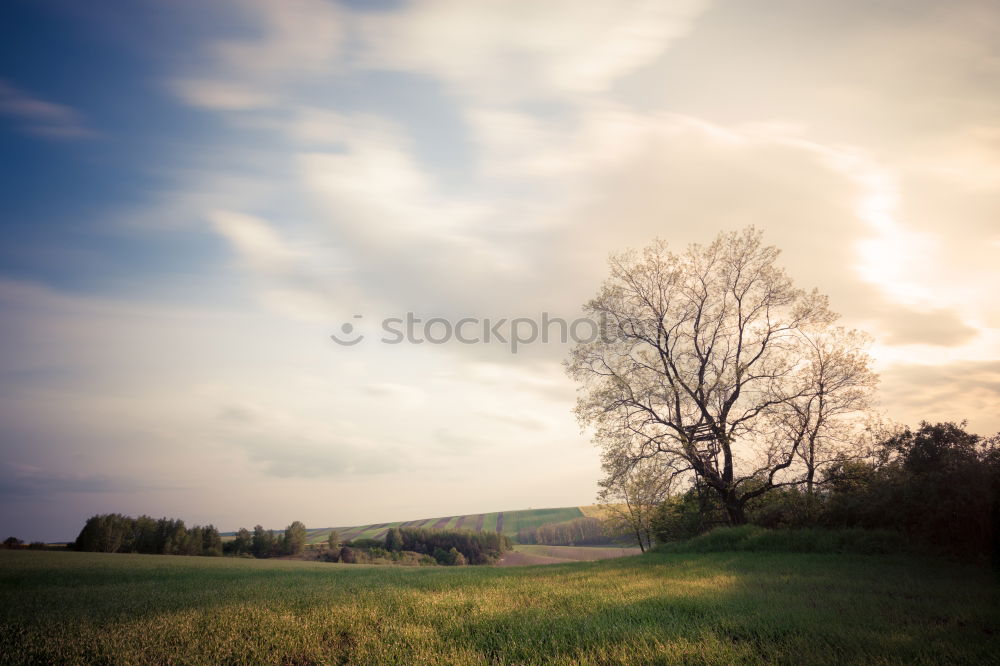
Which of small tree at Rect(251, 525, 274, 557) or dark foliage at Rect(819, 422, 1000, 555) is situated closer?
dark foliage at Rect(819, 422, 1000, 555)

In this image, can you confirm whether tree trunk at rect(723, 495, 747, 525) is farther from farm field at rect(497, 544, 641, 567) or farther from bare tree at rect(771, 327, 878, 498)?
farm field at rect(497, 544, 641, 567)

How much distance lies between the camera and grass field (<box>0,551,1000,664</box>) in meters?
4.17

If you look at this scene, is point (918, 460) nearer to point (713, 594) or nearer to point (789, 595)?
point (789, 595)

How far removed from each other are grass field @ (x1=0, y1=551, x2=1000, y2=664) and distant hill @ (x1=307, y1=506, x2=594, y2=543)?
305 feet

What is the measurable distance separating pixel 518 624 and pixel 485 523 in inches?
4092

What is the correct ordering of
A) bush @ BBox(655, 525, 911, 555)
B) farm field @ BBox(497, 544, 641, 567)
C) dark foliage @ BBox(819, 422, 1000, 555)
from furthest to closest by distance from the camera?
farm field @ BBox(497, 544, 641, 567) → bush @ BBox(655, 525, 911, 555) → dark foliage @ BBox(819, 422, 1000, 555)

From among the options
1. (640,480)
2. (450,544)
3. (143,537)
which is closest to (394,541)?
(450,544)

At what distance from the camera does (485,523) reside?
330 feet

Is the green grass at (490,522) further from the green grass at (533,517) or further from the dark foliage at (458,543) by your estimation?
the dark foliage at (458,543)

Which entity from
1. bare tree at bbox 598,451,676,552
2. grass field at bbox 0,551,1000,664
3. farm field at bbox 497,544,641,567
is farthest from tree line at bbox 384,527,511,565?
grass field at bbox 0,551,1000,664

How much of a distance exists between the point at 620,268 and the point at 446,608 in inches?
822

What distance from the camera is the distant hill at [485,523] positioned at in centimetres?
9562

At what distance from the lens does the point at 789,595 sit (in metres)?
7.05

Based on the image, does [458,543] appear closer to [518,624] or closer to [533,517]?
[533,517]
